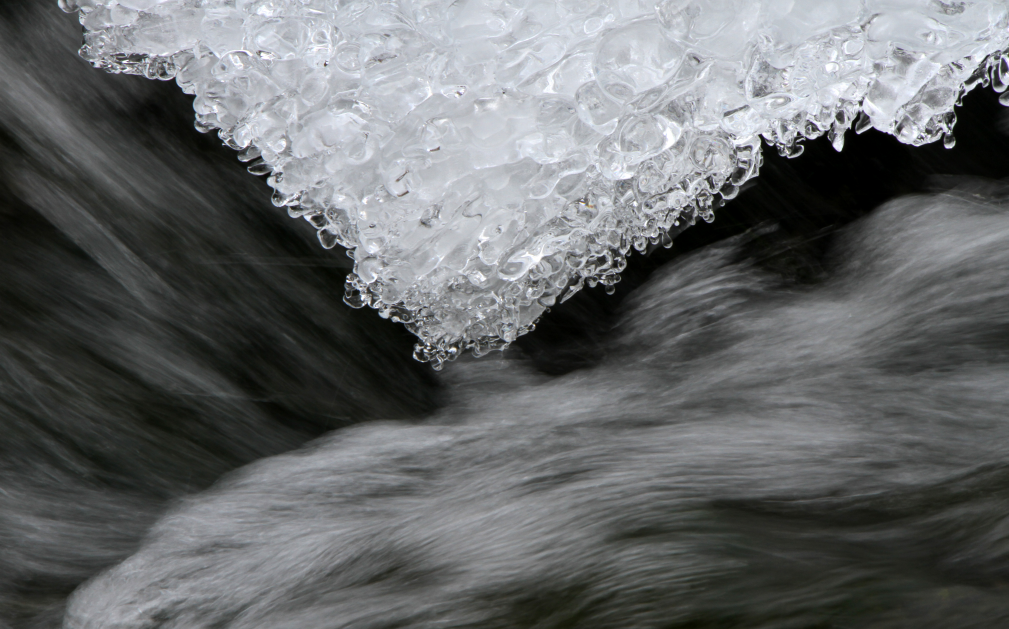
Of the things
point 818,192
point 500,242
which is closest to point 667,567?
point 500,242

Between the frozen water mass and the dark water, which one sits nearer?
the frozen water mass

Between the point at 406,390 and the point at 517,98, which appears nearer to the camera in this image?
the point at 517,98

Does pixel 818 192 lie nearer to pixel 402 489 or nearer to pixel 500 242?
pixel 500 242

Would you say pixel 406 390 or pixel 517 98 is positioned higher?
pixel 517 98

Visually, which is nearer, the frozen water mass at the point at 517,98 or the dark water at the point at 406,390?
the frozen water mass at the point at 517,98
